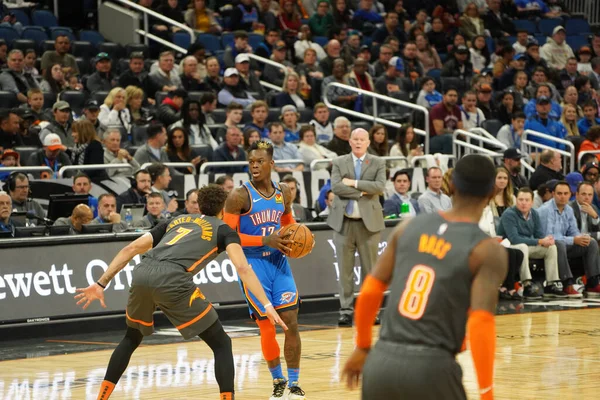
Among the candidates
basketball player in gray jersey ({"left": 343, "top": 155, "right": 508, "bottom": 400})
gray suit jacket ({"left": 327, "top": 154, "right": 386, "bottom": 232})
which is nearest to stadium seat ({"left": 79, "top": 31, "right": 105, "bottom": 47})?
gray suit jacket ({"left": 327, "top": 154, "right": 386, "bottom": 232})

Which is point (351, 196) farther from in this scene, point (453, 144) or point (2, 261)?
point (453, 144)

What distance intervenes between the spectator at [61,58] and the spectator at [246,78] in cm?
291

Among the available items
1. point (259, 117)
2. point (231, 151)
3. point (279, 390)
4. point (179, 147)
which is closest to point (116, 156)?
point (179, 147)

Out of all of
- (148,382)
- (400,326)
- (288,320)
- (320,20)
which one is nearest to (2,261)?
(148,382)

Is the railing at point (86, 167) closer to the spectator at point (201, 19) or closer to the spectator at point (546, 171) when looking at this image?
the spectator at point (546, 171)

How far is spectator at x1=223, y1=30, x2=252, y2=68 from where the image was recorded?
821 inches

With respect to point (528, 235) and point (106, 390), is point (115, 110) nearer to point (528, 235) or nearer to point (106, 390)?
point (528, 235)

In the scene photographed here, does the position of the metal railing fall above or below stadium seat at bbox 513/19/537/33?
below

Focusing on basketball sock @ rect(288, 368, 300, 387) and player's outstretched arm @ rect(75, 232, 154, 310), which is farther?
basketball sock @ rect(288, 368, 300, 387)

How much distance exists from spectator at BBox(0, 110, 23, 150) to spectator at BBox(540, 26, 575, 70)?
13.5 meters

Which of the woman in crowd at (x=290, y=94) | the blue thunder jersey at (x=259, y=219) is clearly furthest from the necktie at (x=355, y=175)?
the woman in crowd at (x=290, y=94)

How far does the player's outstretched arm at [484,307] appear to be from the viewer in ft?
14.8

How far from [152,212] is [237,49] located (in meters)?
7.83

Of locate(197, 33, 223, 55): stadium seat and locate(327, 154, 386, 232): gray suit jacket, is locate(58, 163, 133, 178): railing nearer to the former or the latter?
locate(327, 154, 386, 232): gray suit jacket
